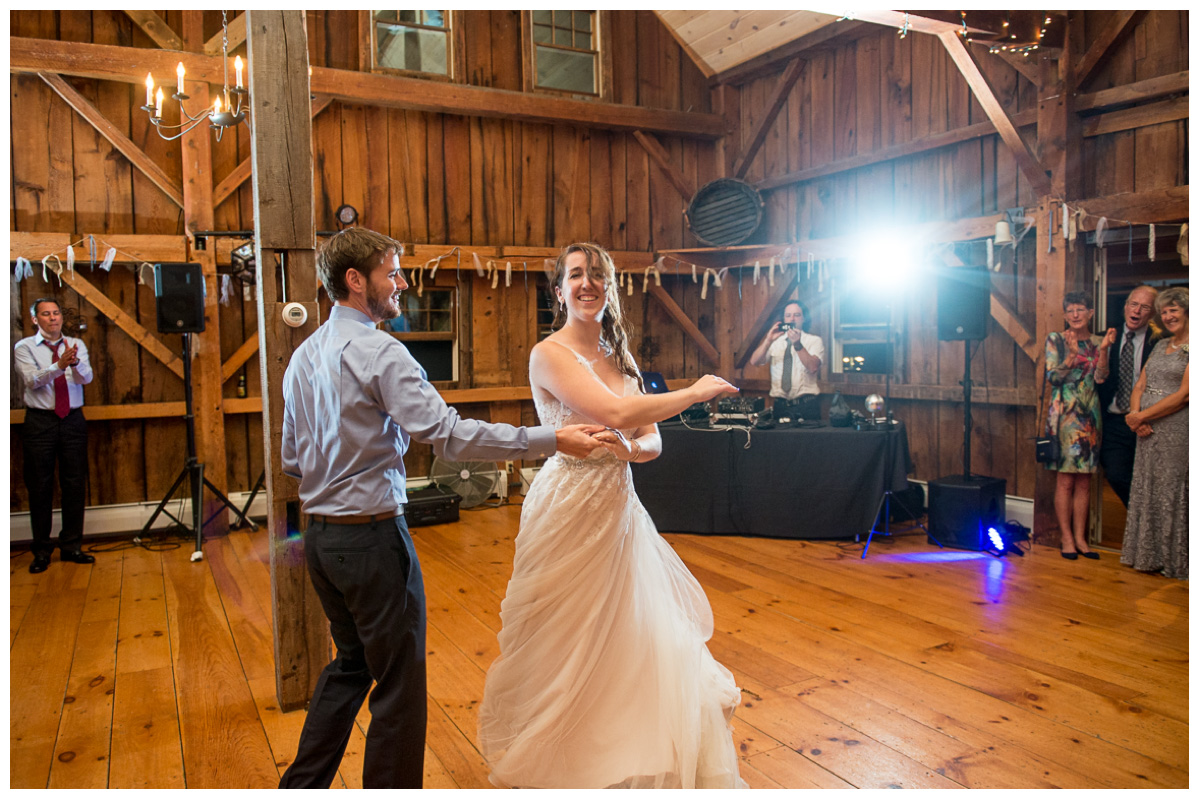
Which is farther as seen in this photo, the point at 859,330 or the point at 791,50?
the point at 791,50

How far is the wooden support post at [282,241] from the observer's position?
2855mm

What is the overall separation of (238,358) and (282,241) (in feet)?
12.6

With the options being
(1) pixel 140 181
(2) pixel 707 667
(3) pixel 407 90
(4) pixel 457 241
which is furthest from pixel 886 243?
(1) pixel 140 181

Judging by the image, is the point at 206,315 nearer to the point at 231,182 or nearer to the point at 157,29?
the point at 231,182

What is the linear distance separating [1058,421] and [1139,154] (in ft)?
5.60

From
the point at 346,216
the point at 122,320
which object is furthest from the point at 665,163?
the point at 122,320

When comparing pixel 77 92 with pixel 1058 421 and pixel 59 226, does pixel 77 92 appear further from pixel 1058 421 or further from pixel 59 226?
pixel 1058 421

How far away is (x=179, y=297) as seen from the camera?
17.9ft

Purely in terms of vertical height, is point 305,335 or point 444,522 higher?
point 305,335

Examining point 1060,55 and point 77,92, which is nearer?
point 1060,55

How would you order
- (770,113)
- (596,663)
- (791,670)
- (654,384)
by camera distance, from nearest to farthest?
(596,663) → (791,670) → (654,384) → (770,113)

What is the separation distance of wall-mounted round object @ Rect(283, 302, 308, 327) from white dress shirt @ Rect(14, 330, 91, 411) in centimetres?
320

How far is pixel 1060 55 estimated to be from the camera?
533cm
